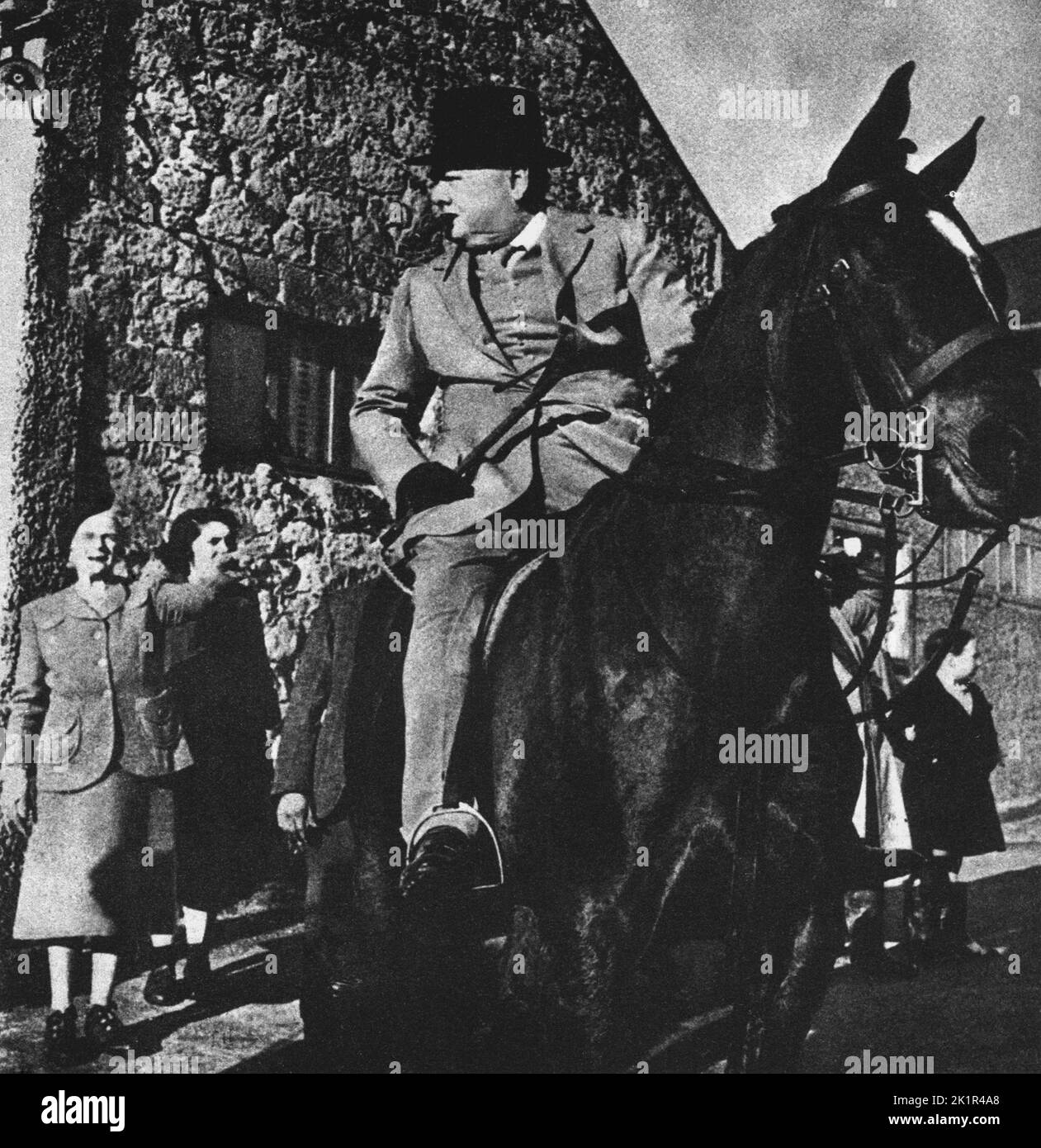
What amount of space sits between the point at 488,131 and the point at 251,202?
89 centimetres

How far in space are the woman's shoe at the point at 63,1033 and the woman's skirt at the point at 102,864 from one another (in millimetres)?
247

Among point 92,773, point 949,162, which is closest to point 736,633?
point 949,162

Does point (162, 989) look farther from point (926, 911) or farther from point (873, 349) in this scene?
point (873, 349)

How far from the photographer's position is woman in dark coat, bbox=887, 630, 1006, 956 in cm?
478

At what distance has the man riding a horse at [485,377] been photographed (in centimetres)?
421

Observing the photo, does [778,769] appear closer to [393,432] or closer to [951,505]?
[951,505]

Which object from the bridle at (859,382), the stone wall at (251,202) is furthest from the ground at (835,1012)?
the bridle at (859,382)

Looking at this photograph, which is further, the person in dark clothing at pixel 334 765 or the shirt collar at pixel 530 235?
→ the shirt collar at pixel 530 235

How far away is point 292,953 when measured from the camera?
4672mm

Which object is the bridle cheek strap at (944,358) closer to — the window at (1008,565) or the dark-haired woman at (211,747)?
the window at (1008,565)

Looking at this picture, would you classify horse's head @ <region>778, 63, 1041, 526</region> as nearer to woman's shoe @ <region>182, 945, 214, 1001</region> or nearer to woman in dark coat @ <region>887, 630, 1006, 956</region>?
woman in dark coat @ <region>887, 630, 1006, 956</region>

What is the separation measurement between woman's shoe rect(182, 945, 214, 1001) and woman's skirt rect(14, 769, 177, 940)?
0.36 feet

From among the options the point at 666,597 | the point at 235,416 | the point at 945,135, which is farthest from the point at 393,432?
the point at 945,135

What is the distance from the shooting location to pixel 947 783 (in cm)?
489
